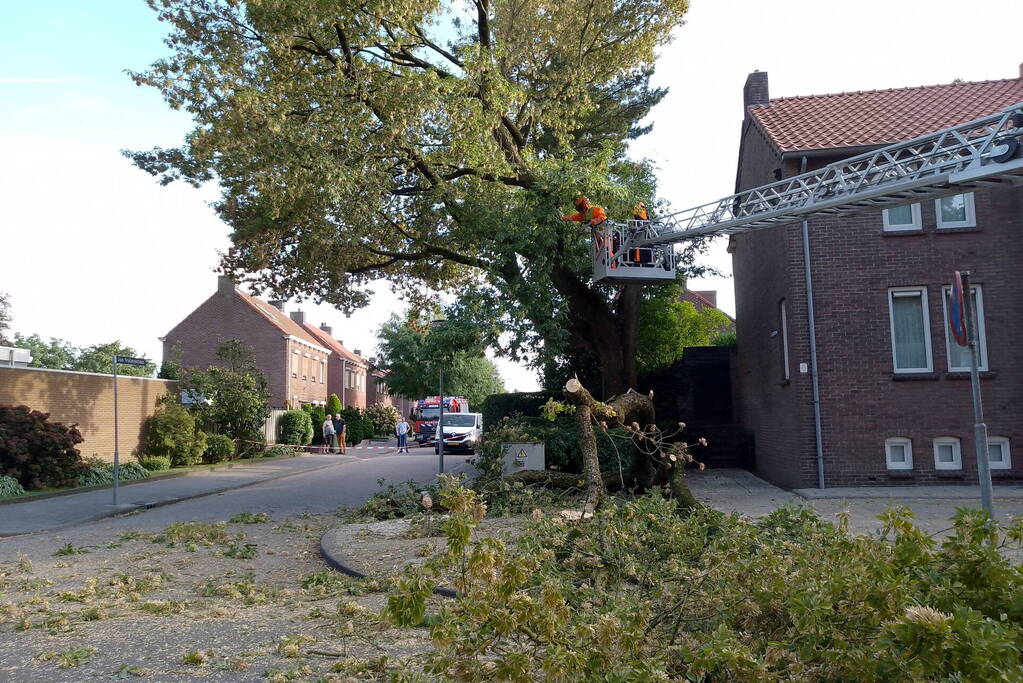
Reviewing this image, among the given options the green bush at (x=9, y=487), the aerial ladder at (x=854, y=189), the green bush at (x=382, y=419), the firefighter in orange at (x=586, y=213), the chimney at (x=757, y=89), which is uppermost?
the chimney at (x=757, y=89)

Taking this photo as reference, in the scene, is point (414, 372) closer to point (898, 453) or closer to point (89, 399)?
point (89, 399)

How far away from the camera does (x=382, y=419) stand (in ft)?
179

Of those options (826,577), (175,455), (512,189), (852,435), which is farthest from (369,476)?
(826,577)

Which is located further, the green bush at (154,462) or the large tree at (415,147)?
the green bush at (154,462)

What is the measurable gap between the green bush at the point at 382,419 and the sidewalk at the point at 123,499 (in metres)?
27.3

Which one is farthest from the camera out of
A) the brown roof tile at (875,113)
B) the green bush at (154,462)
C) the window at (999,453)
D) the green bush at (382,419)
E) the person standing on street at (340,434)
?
the green bush at (382,419)

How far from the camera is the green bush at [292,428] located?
36.9 metres

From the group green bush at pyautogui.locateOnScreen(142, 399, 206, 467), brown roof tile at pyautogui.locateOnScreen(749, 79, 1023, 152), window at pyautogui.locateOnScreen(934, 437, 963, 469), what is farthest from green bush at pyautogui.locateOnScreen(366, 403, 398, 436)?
window at pyautogui.locateOnScreen(934, 437, 963, 469)

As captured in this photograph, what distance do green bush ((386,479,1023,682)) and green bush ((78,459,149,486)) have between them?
18154mm

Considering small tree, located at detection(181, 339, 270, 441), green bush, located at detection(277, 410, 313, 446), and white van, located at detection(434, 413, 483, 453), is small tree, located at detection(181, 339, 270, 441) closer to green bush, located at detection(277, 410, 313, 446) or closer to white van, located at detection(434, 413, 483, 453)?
green bush, located at detection(277, 410, 313, 446)

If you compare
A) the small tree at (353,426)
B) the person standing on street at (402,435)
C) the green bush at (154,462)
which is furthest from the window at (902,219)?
the small tree at (353,426)

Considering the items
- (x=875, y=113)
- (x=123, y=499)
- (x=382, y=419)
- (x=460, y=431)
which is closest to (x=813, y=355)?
(x=875, y=113)

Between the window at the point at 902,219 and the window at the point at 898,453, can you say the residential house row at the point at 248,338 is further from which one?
the window at the point at 902,219

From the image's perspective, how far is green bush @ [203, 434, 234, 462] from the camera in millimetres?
27203
